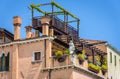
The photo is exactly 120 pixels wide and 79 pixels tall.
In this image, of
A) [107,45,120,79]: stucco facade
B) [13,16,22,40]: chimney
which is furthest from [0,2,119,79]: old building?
[107,45,120,79]: stucco facade

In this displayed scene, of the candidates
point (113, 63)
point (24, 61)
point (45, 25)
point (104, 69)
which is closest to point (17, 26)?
point (45, 25)

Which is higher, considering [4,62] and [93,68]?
[4,62]

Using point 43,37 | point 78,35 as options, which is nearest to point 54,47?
point 43,37

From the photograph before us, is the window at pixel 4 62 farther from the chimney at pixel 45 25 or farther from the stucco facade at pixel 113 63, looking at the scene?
the stucco facade at pixel 113 63

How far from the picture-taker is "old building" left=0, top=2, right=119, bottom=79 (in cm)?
5544

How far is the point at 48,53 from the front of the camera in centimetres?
5622

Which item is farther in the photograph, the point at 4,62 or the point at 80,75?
the point at 4,62

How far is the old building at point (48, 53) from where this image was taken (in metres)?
55.4

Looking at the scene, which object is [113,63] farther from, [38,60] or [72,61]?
[38,60]

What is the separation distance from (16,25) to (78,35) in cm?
764

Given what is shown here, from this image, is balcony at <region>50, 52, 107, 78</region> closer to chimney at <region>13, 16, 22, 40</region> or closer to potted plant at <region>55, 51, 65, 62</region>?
potted plant at <region>55, 51, 65, 62</region>

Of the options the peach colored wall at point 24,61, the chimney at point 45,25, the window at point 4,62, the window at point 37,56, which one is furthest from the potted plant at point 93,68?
the window at point 4,62

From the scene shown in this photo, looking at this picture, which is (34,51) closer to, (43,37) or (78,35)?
(43,37)

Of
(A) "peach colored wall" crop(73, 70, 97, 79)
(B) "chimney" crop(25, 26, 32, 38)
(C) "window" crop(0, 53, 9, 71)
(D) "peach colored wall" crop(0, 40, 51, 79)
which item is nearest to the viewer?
(A) "peach colored wall" crop(73, 70, 97, 79)
